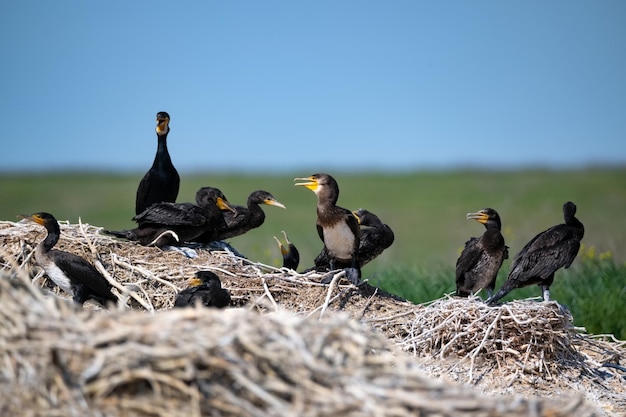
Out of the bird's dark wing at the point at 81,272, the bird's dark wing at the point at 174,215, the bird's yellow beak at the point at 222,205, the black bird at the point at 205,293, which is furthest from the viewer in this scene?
the bird's yellow beak at the point at 222,205

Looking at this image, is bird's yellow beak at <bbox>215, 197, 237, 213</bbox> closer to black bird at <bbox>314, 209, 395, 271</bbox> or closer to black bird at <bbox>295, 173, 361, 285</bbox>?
black bird at <bbox>314, 209, 395, 271</bbox>

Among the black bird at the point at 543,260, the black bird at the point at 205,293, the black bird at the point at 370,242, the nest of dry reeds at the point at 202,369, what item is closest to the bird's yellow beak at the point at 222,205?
the black bird at the point at 370,242

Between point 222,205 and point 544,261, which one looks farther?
point 222,205

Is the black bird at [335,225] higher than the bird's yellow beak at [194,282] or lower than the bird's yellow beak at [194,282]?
higher

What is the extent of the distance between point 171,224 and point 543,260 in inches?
152

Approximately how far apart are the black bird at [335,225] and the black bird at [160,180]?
7.20 ft

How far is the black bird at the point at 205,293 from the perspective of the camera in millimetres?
7715

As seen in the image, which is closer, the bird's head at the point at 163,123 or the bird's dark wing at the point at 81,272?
the bird's dark wing at the point at 81,272

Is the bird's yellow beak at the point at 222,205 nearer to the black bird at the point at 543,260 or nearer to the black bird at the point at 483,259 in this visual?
the black bird at the point at 483,259

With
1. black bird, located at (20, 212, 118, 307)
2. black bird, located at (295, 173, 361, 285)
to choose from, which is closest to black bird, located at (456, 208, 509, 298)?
black bird, located at (295, 173, 361, 285)

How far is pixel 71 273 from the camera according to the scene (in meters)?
8.11

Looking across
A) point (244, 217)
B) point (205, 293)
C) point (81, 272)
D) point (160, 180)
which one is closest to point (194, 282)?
point (205, 293)

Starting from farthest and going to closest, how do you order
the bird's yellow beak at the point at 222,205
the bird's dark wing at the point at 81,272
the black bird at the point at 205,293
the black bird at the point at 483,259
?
the bird's yellow beak at the point at 222,205 → the black bird at the point at 483,259 → the bird's dark wing at the point at 81,272 → the black bird at the point at 205,293

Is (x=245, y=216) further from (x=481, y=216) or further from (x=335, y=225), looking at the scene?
(x=481, y=216)
